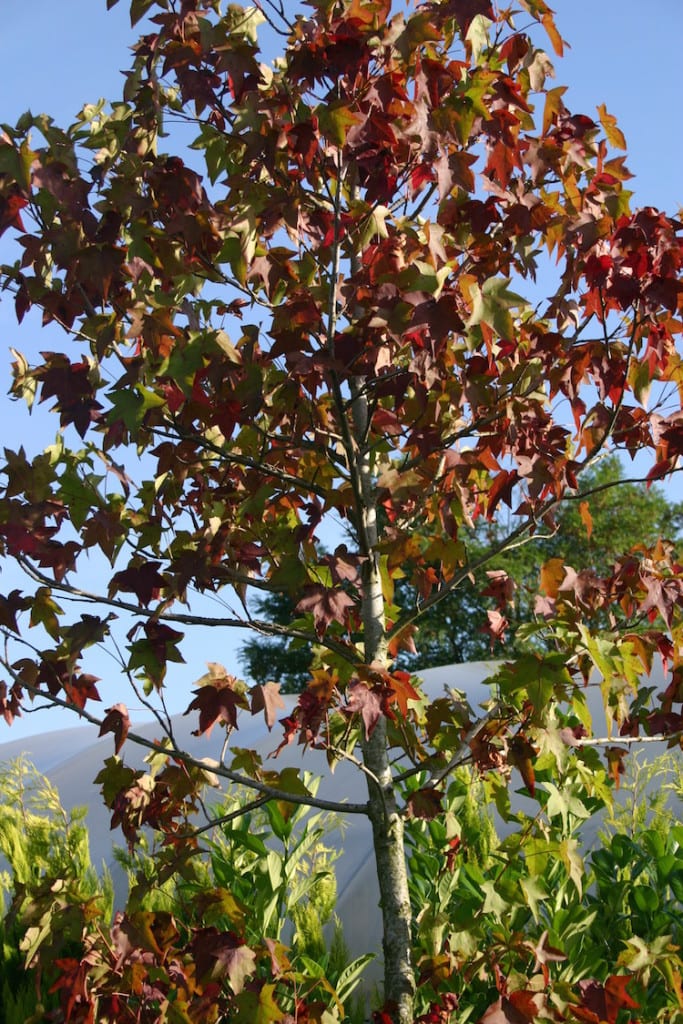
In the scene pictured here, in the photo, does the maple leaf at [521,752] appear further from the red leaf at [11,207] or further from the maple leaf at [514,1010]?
the red leaf at [11,207]

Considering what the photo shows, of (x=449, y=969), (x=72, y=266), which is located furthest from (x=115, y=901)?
(x=72, y=266)

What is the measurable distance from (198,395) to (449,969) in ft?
5.34

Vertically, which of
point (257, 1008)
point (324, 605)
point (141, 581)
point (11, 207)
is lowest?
point (257, 1008)

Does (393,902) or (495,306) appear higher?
(495,306)

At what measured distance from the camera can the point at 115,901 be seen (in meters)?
5.44

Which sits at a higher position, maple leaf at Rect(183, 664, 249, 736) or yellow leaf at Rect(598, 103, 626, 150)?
yellow leaf at Rect(598, 103, 626, 150)

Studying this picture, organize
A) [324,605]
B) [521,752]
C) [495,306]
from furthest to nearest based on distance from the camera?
[521,752] < [324,605] < [495,306]

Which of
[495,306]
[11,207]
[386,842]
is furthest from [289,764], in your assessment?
[495,306]

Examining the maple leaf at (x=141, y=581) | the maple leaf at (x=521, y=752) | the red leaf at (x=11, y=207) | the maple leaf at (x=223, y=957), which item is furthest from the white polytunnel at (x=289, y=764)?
the red leaf at (x=11, y=207)

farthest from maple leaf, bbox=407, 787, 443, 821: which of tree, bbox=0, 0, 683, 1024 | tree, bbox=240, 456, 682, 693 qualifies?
tree, bbox=240, 456, 682, 693

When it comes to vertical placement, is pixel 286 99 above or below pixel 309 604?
above

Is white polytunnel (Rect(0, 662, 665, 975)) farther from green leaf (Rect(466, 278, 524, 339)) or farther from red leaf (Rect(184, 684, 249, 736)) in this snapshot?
green leaf (Rect(466, 278, 524, 339))

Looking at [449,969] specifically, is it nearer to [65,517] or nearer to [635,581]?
[635,581]

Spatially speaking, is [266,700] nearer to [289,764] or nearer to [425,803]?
[425,803]
